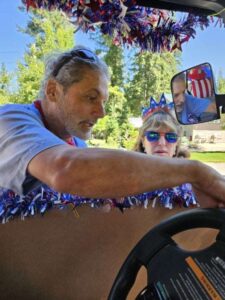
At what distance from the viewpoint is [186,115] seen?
3.61 feet

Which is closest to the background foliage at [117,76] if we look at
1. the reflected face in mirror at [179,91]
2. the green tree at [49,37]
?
the green tree at [49,37]

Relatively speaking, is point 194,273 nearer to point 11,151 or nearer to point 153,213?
point 11,151

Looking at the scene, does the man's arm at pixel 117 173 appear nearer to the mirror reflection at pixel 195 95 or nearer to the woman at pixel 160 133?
the mirror reflection at pixel 195 95

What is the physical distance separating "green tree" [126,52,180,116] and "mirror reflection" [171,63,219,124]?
0.55 metres

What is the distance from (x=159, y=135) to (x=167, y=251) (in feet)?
3.50

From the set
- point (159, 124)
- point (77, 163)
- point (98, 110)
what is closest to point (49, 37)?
point (159, 124)

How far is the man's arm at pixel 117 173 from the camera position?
2.52 ft

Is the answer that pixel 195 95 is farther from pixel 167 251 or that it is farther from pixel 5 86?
pixel 5 86

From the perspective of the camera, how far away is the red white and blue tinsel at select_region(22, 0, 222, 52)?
4.77 feet

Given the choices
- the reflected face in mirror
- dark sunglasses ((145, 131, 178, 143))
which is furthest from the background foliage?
the reflected face in mirror

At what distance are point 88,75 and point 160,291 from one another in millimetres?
825

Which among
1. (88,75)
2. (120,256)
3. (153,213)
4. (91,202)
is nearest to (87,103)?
(88,75)

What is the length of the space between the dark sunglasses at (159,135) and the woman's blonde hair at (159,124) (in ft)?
0.08

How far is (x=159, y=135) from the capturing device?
1.86 meters
